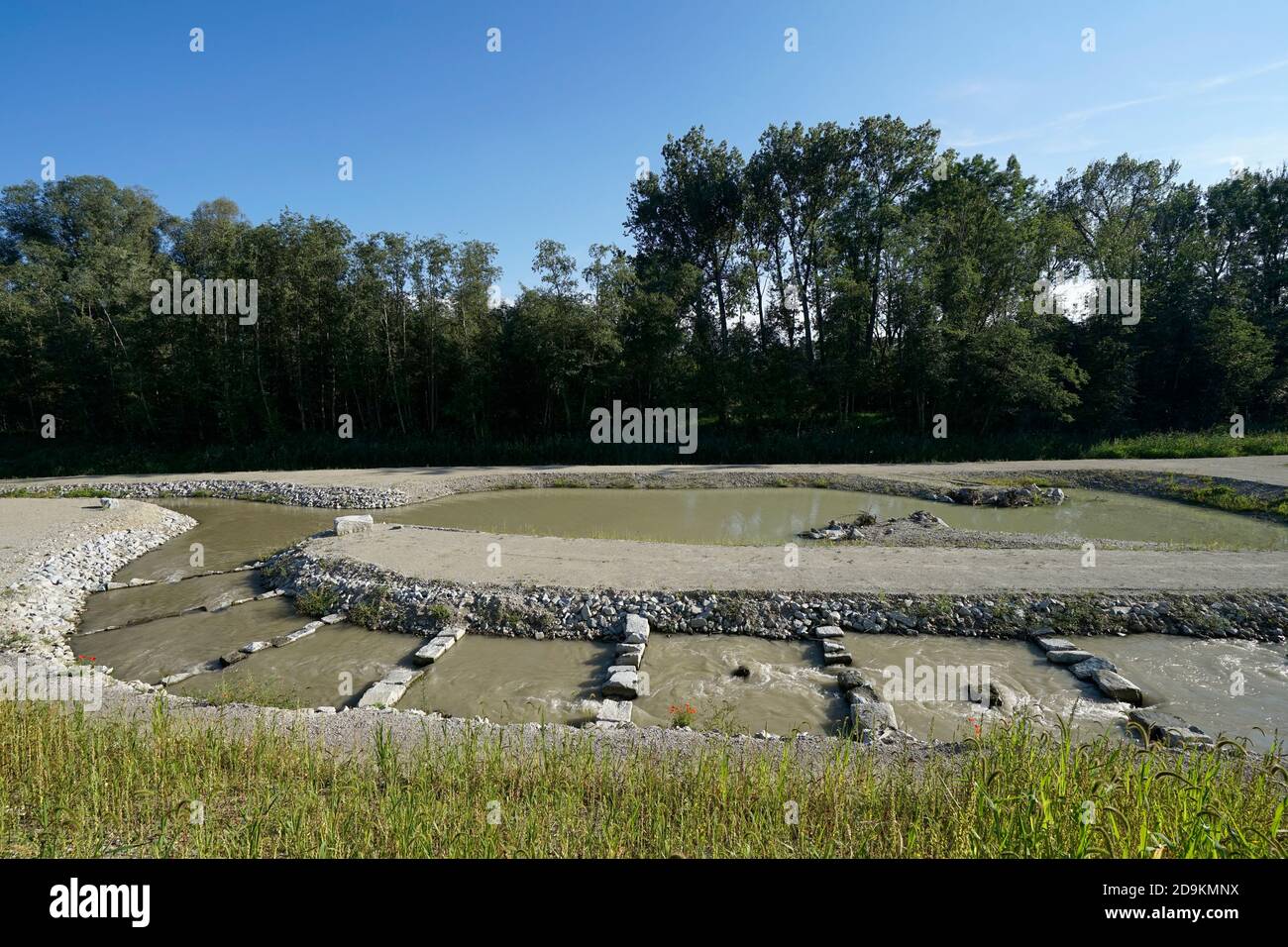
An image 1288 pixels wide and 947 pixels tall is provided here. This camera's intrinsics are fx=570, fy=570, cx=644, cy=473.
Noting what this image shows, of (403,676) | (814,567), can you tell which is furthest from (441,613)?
(814,567)

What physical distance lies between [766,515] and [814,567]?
22.7 ft

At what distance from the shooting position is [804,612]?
8.57m

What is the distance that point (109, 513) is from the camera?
1597 centimetres

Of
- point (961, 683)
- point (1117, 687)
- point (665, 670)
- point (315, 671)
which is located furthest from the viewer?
point (315, 671)

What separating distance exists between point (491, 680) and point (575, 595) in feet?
6.83

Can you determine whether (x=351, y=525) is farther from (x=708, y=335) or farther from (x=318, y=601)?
(x=708, y=335)

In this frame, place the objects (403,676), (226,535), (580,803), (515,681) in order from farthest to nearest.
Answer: (226,535), (515,681), (403,676), (580,803)

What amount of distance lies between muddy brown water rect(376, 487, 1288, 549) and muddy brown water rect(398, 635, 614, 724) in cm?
559

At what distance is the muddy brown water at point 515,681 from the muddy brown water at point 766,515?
5.59 meters

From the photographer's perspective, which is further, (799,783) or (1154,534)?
(1154,534)

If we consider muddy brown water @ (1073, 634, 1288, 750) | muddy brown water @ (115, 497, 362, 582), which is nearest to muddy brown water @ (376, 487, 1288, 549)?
muddy brown water @ (115, 497, 362, 582)

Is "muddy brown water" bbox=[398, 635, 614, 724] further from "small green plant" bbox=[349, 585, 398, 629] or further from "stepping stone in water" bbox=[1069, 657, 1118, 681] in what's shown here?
"stepping stone in water" bbox=[1069, 657, 1118, 681]
